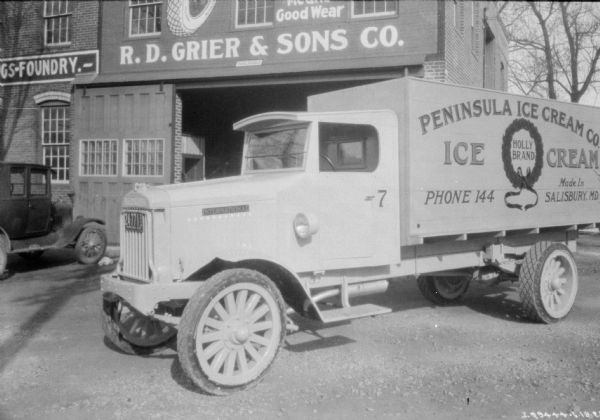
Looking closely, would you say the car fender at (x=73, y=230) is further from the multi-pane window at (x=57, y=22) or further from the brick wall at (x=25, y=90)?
the multi-pane window at (x=57, y=22)

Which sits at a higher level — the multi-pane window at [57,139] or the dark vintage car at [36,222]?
the multi-pane window at [57,139]

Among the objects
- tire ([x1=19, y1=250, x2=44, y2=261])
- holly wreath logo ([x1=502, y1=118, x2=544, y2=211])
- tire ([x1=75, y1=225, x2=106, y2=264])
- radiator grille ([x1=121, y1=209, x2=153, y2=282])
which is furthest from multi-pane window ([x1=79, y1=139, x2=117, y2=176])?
holly wreath logo ([x1=502, y1=118, x2=544, y2=211])

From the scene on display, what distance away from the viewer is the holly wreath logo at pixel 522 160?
670 centimetres

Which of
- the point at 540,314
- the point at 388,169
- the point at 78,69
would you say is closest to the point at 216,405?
the point at 388,169

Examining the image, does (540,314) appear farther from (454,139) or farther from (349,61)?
(349,61)

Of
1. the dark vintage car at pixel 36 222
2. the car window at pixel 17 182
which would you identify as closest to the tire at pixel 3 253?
the dark vintage car at pixel 36 222

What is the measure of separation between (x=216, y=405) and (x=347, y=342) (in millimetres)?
2062

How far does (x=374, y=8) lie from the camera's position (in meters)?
12.2

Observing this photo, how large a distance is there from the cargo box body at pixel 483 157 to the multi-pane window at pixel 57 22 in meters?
11.1

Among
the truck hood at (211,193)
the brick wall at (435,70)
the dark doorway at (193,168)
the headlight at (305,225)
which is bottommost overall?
the headlight at (305,225)

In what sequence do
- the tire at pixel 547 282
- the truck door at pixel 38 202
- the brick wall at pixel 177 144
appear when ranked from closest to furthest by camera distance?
the tire at pixel 547 282, the truck door at pixel 38 202, the brick wall at pixel 177 144

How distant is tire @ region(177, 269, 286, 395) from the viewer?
14.1ft

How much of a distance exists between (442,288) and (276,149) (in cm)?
353

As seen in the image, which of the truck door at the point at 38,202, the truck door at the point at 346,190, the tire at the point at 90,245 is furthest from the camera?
the tire at the point at 90,245
